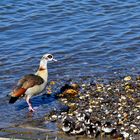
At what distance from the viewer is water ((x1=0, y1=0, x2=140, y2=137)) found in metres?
15.5

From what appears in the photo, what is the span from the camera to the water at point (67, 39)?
609 inches

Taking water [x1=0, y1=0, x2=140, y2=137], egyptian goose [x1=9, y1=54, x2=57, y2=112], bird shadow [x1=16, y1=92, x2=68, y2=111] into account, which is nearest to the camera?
egyptian goose [x1=9, y1=54, x2=57, y2=112]

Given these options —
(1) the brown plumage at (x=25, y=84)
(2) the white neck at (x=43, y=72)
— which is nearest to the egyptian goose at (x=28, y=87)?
(1) the brown plumage at (x=25, y=84)

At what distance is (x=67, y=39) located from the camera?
60.0 ft

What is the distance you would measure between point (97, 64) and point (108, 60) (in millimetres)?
470

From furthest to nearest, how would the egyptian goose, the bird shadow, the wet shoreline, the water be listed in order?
the water, the bird shadow, the egyptian goose, the wet shoreline

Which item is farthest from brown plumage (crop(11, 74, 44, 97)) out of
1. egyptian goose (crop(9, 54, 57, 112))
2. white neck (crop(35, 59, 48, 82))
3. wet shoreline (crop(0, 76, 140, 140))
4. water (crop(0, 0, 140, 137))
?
wet shoreline (crop(0, 76, 140, 140))

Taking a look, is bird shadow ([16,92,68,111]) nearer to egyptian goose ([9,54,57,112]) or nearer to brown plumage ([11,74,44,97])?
egyptian goose ([9,54,57,112])

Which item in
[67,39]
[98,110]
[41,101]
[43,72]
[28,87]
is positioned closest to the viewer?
[98,110]

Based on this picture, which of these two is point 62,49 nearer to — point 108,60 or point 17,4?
point 108,60

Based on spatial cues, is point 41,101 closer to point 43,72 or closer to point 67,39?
point 43,72

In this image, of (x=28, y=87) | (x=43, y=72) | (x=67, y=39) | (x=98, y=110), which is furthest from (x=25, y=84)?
(x=67, y=39)

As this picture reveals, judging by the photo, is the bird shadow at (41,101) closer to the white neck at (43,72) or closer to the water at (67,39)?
the water at (67,39)

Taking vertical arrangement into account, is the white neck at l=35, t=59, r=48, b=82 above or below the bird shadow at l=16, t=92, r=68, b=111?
above
